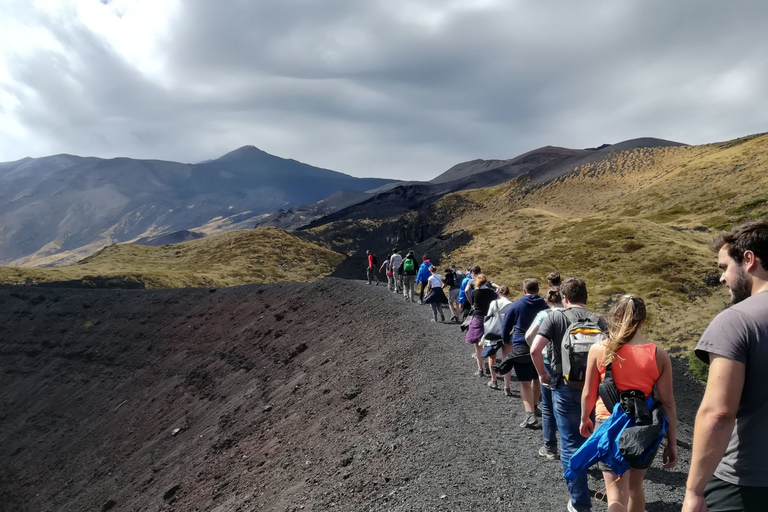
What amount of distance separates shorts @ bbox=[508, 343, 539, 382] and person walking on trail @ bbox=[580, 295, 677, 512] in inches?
137

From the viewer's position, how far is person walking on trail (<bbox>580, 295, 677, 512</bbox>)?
447 cm

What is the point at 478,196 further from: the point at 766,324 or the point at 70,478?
the point at 766,324

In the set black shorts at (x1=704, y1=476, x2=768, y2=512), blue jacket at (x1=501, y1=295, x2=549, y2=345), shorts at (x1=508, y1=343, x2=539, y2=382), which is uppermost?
blue jacket at (x1=501, y1=295, x2=549, y2=345)

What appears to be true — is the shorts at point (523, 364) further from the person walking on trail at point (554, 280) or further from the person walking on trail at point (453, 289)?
the person walking on trail at point (453, 289)

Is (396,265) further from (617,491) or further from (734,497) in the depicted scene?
(734,497)

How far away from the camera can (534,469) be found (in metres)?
7.08

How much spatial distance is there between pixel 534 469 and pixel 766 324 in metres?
5.10

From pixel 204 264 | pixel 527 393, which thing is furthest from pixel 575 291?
pixel 204 264

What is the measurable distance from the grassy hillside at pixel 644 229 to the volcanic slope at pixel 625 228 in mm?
151

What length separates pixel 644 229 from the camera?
2074 inches

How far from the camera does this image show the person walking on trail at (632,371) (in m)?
4.47

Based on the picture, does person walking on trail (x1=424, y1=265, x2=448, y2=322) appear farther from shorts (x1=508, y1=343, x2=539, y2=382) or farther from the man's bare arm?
the man's bare arm

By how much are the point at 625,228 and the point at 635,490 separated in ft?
186

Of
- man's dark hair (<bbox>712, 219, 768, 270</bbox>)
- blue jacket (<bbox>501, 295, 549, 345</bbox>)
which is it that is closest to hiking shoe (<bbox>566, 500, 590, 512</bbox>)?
blue jacket (<bbox>501, 295, 549, 345</bbox>)
